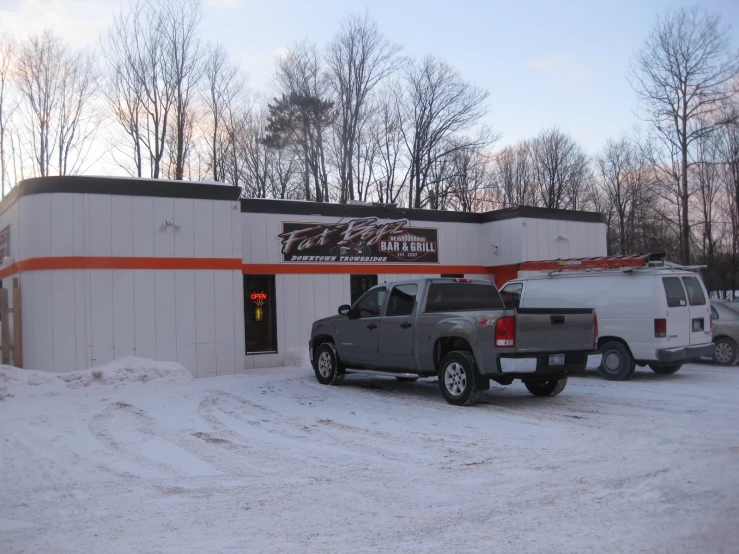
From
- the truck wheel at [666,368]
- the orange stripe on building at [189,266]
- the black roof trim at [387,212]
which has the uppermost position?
the black roof trim at [387,212]

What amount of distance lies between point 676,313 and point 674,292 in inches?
16.0

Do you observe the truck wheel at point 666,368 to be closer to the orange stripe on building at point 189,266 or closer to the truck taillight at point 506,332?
the truck taillight at point 506,332

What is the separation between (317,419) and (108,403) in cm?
370

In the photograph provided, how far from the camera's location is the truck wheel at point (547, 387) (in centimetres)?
1095

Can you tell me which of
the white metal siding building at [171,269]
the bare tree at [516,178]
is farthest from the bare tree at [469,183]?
the white metal siding building at [171,269]

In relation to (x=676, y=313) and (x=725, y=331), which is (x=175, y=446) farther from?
(x=725, y=331)

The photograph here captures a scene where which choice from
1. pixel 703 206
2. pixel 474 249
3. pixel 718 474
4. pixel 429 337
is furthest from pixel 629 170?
pixel 718 474

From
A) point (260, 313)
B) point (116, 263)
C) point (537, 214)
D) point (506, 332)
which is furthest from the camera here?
point (537, 214)

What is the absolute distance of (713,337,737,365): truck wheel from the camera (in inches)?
575

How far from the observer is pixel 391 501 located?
5688 mm

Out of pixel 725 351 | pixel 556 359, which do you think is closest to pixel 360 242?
pixel 725 351

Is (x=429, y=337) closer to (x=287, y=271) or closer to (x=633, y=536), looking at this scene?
(x=633, y=536)

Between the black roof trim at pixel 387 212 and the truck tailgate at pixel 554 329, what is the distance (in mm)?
8826

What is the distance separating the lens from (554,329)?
388 inches
